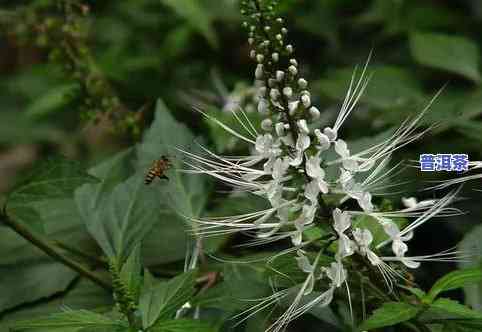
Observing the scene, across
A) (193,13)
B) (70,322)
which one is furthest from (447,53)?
(70,322)

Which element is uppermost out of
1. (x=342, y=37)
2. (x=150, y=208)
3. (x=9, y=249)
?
(x=342, y=37)

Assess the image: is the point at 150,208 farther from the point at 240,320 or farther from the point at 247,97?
the point at 247,97

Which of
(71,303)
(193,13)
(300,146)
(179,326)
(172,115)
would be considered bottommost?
(71,303)

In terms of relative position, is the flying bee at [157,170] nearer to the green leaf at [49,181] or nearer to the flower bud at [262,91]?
the green leaf at [49,181]

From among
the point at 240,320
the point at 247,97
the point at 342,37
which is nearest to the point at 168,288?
the point at 240,320

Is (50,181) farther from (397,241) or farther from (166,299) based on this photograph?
(397,241)

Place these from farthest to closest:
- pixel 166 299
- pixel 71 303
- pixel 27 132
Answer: pixel 27 132 < pixel 71 303 < pixel 166 299

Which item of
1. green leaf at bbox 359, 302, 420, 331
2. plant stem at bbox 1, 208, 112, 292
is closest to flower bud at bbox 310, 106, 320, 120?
green leaf at bbox 359, 302, 420, 331
